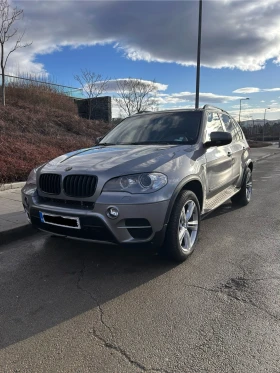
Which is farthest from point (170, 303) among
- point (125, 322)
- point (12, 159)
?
point (12, 159)

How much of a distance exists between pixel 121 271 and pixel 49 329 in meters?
1.15

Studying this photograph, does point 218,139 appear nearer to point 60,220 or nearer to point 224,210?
point 60,220

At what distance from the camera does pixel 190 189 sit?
13.2 ft

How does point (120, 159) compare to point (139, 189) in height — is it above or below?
above

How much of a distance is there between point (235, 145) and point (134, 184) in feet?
10.7

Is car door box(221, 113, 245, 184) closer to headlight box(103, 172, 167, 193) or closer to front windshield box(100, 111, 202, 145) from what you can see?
front windshield box(100, 111, 202, 145)

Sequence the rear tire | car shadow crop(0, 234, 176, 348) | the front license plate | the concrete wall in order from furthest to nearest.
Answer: the concrete wall < the rear tire < the front license plate < car shadow crop(0, 234, 176, 348)

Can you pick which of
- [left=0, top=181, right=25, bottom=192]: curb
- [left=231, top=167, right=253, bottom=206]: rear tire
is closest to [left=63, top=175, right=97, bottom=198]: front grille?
[left=231, top=167, right=253, bottom=206]: rear tire

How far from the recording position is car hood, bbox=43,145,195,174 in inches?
134

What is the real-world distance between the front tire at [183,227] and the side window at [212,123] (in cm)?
113

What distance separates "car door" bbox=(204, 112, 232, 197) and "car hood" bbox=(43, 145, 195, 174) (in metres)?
0.56

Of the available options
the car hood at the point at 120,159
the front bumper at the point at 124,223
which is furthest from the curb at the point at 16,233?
the front bumper at the point at 124,223

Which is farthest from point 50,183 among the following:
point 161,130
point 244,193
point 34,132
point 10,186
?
point 34,132

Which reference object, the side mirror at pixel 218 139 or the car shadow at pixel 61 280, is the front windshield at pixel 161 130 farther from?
the car shadow at pixel 61 280
